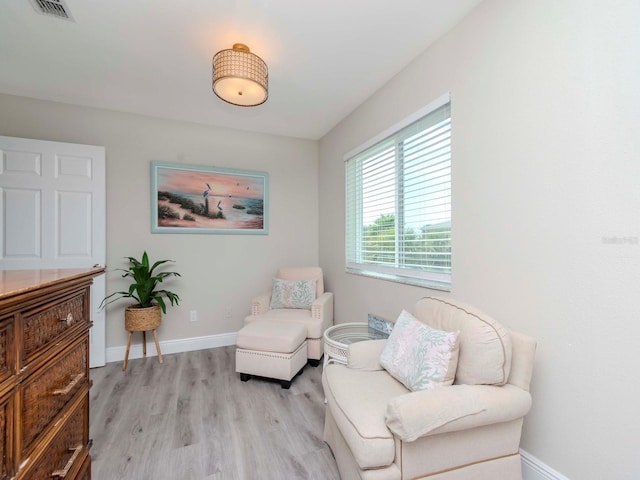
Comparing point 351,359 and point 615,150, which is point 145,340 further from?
point 615,150

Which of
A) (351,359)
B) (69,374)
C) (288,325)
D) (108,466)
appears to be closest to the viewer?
(69,374)

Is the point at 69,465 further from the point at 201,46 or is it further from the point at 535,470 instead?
the point at 201,46

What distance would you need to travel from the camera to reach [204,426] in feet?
6.16

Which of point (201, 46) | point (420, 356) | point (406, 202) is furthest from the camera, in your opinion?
point (406, 202)

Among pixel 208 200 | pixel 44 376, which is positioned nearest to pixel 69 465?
pixel 44 376

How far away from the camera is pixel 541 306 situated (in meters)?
1.36

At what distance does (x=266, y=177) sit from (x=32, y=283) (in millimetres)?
2837

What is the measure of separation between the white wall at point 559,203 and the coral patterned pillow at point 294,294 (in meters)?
1.60

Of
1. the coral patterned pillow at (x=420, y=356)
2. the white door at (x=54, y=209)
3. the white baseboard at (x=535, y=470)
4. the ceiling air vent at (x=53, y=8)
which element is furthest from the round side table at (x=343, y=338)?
the ceiling air vent at (x=53, y=8)

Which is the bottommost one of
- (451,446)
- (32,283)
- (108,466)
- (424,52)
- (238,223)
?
(108,466)

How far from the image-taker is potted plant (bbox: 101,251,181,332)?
2721mm

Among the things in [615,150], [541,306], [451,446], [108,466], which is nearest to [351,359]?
[451,446]

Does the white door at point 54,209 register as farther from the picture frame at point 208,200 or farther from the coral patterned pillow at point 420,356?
the coral patterned pillow at point 420,356

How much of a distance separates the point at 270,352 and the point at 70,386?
1426 mm
